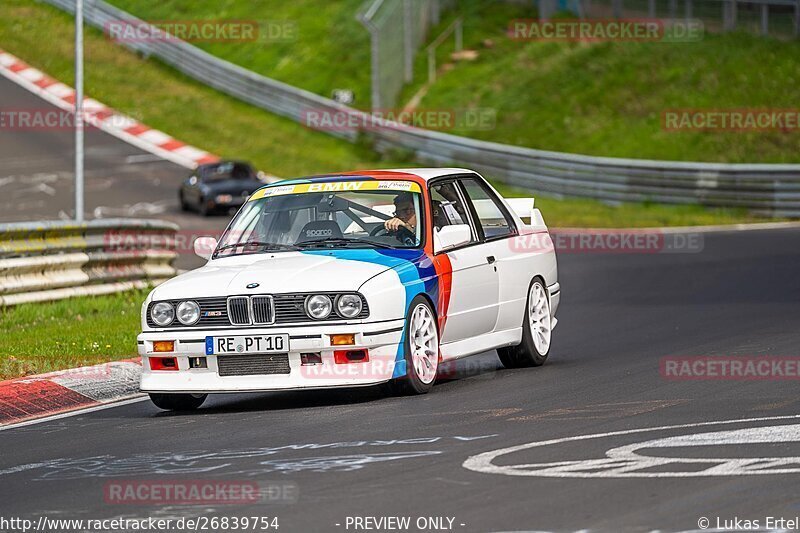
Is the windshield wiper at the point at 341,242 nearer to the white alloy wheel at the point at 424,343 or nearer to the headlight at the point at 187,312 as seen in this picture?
the white alloy wheel at the point at 424,343

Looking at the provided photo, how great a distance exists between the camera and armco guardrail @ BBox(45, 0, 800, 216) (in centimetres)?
3006

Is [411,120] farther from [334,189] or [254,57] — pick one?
[334,189]

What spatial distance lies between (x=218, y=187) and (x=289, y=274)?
2220 centimetres

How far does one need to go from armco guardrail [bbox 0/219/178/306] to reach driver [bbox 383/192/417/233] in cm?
634

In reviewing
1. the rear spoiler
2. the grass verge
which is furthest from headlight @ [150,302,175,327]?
the rear spoiler

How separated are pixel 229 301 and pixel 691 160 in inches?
978

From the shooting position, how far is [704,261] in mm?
21516

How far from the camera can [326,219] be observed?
11094 mm

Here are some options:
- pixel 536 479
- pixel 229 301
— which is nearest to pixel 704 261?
pixel 229 301

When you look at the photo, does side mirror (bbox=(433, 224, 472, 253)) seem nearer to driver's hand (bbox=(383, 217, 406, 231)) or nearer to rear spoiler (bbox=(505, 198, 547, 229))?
driver's hand (bbox=(383, 217, 406, 231))

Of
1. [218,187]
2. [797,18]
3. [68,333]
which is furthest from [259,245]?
[797,18]

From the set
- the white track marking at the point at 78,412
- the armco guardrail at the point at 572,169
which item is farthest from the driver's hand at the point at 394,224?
the armco guardrail at the point at 572,169

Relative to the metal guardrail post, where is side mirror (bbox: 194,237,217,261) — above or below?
below

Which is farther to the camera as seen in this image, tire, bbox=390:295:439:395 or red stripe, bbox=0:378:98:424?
red stripe, bbox=0:378:98:424
